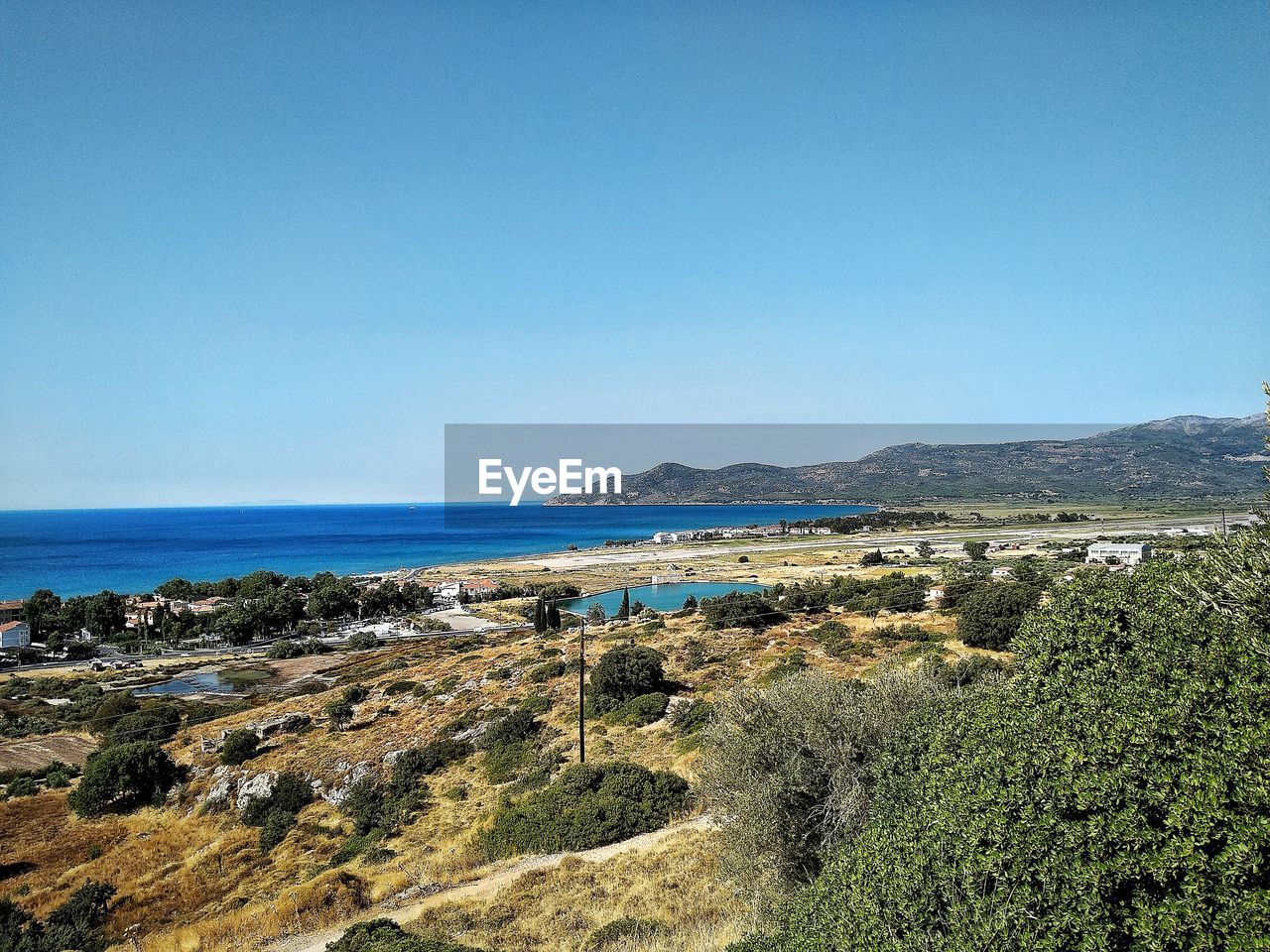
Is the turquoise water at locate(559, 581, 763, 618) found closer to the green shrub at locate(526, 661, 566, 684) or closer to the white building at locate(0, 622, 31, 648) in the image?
the green shrub at locate(526, 661, 566, 684)

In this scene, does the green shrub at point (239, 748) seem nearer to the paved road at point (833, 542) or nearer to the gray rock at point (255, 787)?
the gray rock at point (255, 787)

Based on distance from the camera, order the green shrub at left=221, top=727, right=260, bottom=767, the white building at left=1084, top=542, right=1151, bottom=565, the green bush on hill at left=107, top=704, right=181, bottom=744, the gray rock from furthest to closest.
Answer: the white building at left=1084, top=542, right=1151, bottom=565, the green bush on hill at left=107, top=704, right=181, bottom=744, the green shrub at left=221, top=727, right=260, bottom=767, the gray rock

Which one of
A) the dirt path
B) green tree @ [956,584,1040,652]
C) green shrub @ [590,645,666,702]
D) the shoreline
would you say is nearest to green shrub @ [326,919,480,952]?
the dirt path

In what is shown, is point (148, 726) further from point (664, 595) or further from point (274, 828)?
point (664, 595)

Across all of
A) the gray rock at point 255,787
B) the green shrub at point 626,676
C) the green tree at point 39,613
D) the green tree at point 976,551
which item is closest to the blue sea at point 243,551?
the green tree at point 39,613

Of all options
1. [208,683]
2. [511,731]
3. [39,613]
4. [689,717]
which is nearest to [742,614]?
[689,717]

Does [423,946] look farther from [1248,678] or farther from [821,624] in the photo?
[821,624]
